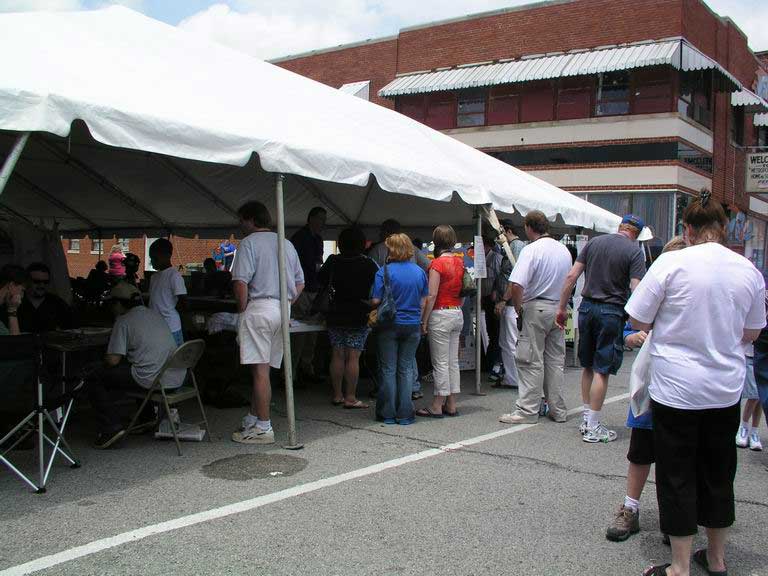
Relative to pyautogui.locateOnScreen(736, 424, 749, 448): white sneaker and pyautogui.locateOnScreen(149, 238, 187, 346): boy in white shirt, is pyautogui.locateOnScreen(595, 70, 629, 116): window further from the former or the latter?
pyautogui.locateOnScreen(149, 238, 187, 346): boy in white shirt

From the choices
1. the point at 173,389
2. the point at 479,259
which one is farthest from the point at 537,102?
the point at 173,389

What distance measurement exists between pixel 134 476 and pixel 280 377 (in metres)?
4.08

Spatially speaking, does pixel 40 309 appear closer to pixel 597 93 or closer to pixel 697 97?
pixel 597 93

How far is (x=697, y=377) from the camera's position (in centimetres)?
341

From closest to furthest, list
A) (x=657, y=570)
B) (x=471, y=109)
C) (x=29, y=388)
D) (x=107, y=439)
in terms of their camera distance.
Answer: (x=657, y=570) → (x=29, y=388) → (x=107, y=439) → (x=471, y=109)

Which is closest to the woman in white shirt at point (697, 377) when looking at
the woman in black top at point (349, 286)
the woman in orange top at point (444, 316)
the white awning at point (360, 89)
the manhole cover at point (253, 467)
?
the manhole cover at point (253, 467)

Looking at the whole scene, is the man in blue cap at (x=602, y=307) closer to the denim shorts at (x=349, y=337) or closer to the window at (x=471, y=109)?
the denim shorts at (x=349, y=337)

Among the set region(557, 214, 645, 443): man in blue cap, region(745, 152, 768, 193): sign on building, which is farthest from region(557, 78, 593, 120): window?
region(557, 214, 645, 443): man in blue cap

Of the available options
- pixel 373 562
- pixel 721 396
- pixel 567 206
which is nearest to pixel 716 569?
pixel 721 396

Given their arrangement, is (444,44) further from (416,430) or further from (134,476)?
(134,476)

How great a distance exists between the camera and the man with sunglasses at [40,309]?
6523mm

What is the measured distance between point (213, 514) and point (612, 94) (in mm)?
22613

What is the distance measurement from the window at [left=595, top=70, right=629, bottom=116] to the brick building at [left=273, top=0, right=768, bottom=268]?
0.03m

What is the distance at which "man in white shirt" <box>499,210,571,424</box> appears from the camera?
7043mm
